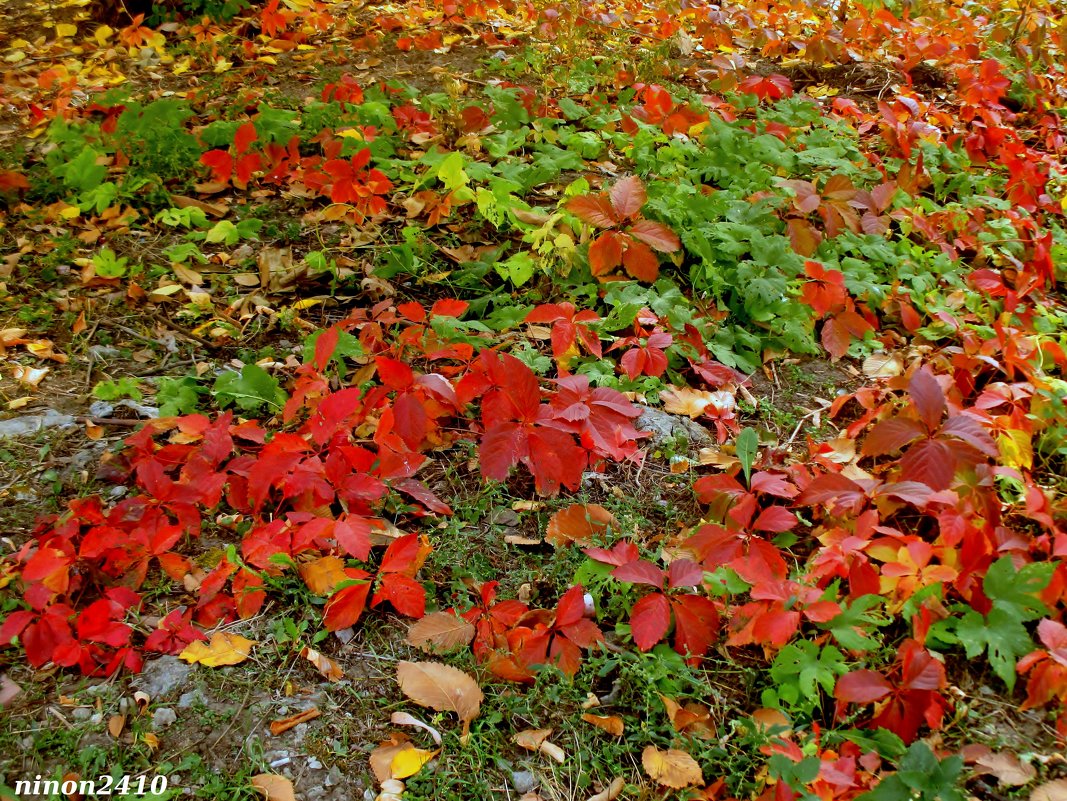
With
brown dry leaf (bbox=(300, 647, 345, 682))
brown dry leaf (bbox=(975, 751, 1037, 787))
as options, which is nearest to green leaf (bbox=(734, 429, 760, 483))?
brown dry leaf (bbox=(975, 751, 1037, 787))

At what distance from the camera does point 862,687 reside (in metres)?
1.64

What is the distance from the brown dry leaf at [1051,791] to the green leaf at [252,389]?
222 cm

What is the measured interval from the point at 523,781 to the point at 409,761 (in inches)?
9.8

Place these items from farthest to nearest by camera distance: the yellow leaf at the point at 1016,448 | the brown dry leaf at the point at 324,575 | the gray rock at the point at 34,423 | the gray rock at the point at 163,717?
the gray rock at the point at 34,423, the yellow leaf at the point at 1016,448, the brown dry leaf at the point at 324,575, the gray rock at the point at 163,717

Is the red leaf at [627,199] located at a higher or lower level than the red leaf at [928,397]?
higher

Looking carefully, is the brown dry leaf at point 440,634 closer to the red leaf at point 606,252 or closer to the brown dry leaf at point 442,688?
the brown dry leaf at point 442,688

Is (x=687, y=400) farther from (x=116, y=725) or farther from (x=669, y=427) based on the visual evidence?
(x=116, y=725)

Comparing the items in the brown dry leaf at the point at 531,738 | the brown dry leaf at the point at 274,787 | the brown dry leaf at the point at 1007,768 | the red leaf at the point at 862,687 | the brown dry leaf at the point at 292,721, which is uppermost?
the red leaf at the point at 862,687

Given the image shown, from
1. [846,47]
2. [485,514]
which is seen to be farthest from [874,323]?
[846,47]

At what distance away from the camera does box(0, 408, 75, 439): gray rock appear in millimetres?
2355

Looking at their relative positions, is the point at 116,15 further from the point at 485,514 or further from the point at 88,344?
the point at 485,514

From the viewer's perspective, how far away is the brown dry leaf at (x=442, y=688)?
5.56 feet

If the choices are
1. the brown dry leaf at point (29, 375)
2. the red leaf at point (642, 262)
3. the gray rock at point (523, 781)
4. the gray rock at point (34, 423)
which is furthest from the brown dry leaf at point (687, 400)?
the brown dry leaf at point (29, 375)

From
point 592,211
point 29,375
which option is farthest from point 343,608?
point 592,211
